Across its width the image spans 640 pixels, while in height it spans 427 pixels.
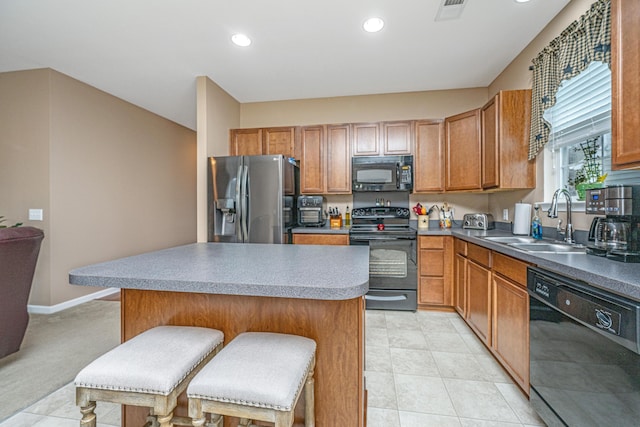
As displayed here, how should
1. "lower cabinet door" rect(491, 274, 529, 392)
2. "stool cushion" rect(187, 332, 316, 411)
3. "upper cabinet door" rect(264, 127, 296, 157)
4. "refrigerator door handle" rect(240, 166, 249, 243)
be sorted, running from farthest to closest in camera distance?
1. "upper cabinet door" rect(264, 127, 296, 157)
2. "refrigerator door handle" rect(240, 166, 249, 243)
3. "lower cabinet door" rect(491, 274, 529, 392)
4. "stool cushion" rect(187, 332, 316, 411)

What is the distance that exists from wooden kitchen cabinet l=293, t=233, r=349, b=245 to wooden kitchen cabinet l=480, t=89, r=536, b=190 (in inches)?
64.4

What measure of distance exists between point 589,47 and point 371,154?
7.03ft

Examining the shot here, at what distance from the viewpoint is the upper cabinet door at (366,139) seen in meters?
3.69

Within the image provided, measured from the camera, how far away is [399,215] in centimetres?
373

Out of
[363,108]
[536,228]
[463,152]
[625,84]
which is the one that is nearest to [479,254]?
[536,228]

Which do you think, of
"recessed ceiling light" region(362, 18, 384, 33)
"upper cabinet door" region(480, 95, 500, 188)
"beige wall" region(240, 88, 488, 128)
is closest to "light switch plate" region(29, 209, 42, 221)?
"beige wall" region(240, 88, 488, 128)

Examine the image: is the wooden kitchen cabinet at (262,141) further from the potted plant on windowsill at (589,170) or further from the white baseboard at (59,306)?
the potted plant on windowsill at (589,170)

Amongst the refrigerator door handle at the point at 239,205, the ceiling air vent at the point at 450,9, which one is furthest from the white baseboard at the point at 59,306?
the ceiling air vent at the point at 450,9

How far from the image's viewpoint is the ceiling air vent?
7.09 ft

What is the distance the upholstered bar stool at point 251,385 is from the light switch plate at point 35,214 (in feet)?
11.5

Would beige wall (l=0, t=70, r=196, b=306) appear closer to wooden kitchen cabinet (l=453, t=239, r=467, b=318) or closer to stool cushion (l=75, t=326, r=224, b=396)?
stool cushion (l=75, t=326, r=224, b=396)

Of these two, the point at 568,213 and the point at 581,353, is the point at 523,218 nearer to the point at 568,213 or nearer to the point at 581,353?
the point at 568,213

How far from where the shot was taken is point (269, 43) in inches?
107

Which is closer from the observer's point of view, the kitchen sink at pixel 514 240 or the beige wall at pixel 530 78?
the beige wall at pixel 530 78
